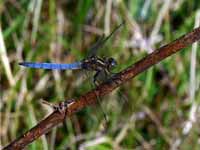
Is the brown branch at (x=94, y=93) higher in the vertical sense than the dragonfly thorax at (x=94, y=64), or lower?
lower

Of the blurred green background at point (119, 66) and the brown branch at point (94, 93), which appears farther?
the blurred green background at point (119, 66)

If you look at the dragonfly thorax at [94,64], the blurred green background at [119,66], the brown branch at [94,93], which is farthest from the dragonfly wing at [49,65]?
the blurred green background at [119,66]

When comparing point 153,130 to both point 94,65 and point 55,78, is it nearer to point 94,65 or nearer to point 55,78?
point 55,78

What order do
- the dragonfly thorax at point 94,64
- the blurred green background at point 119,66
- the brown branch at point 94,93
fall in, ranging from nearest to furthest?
1. the brown branch at point 94,93
2. the dragonfly thorax at point 94,64
3. the blurred green background at point 119,66

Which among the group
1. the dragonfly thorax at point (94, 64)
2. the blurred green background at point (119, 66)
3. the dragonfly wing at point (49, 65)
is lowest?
the dragonfly thorax at point (94, 64)

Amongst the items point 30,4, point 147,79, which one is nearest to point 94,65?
point 147,79

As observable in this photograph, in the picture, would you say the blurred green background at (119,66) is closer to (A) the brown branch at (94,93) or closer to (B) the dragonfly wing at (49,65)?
(B) the dragonfly wing at (49,65)
